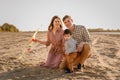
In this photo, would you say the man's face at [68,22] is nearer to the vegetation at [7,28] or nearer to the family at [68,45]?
the family at [68,45]

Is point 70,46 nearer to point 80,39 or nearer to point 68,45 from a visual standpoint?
point 68,45

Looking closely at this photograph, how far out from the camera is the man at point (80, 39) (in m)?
7.68

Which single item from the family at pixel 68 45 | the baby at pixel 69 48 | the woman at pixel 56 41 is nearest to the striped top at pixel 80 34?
the family at pixel 68 45

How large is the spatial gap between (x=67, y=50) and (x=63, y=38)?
2.34ft

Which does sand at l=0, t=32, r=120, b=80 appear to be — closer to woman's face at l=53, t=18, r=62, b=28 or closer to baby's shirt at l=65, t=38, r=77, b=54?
baby's shirt at l=65, t=38, r=77, b=54

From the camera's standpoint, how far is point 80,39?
783cm

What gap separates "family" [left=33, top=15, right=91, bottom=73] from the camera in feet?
24.5

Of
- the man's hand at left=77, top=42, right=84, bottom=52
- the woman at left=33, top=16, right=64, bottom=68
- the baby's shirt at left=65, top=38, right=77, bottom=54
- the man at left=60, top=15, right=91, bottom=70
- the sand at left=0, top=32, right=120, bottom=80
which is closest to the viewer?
the sand at left=0, top=32, right=120, bottom=80

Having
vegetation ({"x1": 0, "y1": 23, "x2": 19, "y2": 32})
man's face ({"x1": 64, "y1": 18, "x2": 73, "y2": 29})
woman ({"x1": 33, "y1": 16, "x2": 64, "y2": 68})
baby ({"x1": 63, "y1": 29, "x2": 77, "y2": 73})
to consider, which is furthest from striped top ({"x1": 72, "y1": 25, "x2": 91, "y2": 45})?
vegetation ({"x1": 0, "y1": 23, "x2": 19, "y2": 32})

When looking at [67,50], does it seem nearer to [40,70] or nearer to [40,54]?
[40,70]

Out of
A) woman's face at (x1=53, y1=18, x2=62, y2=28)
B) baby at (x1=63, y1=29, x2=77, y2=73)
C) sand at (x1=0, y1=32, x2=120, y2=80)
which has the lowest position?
sand at (x1=0, y1=32, x2=120, y2=80)

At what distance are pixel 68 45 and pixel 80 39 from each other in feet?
1.70

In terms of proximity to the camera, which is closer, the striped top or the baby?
the baby

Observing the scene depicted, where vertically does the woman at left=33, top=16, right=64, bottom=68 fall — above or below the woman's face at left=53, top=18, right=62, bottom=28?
below
